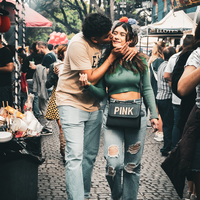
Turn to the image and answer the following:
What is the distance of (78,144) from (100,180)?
1406mm

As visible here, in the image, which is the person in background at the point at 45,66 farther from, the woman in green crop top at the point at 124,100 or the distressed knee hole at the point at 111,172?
the distressed knee hole at the point at 111,172

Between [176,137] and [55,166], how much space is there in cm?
193

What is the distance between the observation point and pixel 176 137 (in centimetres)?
514

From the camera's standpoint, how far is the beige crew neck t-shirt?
9.90 feet

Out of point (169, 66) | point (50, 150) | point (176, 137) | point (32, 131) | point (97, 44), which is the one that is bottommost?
point (50, 150)

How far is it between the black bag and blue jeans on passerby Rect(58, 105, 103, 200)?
0.31 metres

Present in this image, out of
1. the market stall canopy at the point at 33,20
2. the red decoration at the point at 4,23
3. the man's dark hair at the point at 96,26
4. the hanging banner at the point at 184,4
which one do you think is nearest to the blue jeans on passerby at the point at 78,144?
the man's dark hair at the point at 96,26

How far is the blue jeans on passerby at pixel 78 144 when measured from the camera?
309 cm

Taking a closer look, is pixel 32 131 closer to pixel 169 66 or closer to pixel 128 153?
pixel 128 153

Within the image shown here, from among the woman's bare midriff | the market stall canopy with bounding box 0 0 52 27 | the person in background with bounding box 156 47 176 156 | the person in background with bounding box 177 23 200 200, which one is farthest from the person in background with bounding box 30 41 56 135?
the person in background with bounding box 177 23 200 200

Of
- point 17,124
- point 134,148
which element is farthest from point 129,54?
point 17,124

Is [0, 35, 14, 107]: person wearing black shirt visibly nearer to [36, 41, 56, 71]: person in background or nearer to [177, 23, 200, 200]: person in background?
[36, 41, 56, 71]: person in background

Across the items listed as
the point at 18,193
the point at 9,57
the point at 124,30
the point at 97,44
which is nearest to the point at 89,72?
the point at 97,44

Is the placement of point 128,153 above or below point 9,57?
below
